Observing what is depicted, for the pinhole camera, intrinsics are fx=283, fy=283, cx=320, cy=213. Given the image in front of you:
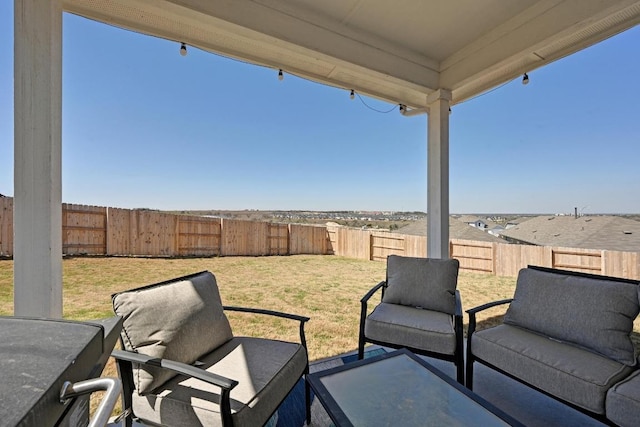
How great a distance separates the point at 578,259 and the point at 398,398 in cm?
565

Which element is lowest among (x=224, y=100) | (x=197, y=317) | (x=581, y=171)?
(x=197, y=317)

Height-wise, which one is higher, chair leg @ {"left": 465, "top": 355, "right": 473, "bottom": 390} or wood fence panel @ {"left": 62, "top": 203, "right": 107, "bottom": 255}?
wood fence panel @ {"left": 62, "top": 203, "right": 107, "bottom": 255}

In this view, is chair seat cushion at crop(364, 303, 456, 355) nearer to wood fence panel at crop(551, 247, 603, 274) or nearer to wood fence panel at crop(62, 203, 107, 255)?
wood fence panel at crop(551, 247, 603, 274)

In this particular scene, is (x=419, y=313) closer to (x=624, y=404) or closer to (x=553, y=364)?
(x=553, y=364)

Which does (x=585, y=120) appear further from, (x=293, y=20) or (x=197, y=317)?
(x=197, y=317)

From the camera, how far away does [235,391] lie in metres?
1.28

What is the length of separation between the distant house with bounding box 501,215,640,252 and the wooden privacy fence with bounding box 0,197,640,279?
19cm

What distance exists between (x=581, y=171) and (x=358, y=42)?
5004 mm

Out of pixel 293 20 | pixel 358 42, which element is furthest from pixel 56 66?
pixel 358 42

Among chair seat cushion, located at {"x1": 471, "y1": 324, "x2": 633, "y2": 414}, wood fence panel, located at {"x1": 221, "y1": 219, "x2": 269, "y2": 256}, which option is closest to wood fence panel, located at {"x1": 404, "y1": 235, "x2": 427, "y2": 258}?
wood fence panel, located at {"x1": 221, "y1": 219, "x2": 269, "y2": 256}

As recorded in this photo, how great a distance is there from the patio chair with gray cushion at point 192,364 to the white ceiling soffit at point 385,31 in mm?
1826

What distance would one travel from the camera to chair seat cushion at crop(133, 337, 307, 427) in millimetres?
1186

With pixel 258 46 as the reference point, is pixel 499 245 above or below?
below

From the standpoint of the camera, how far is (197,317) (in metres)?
1.57
